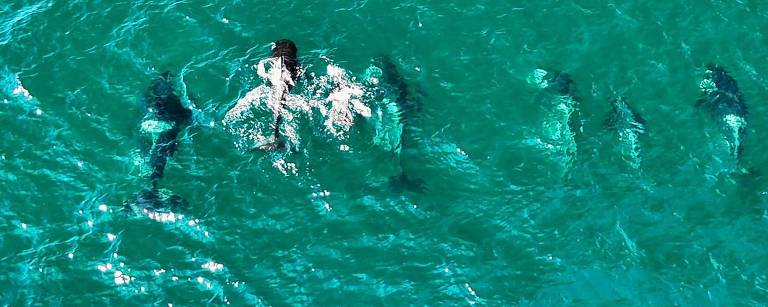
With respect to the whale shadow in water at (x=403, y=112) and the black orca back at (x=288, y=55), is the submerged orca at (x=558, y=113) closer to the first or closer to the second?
the whale shadow in water at (x=403, y=112)

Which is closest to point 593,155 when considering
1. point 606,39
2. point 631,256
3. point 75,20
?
point 631,256

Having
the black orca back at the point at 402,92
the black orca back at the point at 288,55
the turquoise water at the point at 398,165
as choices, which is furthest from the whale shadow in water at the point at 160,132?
the black orca back at the point at 402,92

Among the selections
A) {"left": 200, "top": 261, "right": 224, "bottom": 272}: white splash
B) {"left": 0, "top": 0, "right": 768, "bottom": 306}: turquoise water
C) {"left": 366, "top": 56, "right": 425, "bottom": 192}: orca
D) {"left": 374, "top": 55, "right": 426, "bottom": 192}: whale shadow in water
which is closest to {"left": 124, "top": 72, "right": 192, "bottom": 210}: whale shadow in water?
{"left": 0, "top": 0, "right": 768, "bottom": 306}: turquoise water

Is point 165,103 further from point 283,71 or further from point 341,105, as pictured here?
point 341,105

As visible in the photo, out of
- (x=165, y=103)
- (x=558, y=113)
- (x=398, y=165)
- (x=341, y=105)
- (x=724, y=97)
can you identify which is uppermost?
(x=165, y=103)

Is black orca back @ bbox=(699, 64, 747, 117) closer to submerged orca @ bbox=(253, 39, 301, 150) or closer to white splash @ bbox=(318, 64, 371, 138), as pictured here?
white splash @ bbox=(318, 64, 371, 138)

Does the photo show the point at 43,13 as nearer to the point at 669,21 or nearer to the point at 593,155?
the point at 593,155

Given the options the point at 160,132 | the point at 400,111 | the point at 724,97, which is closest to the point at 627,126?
the point at 724,97
